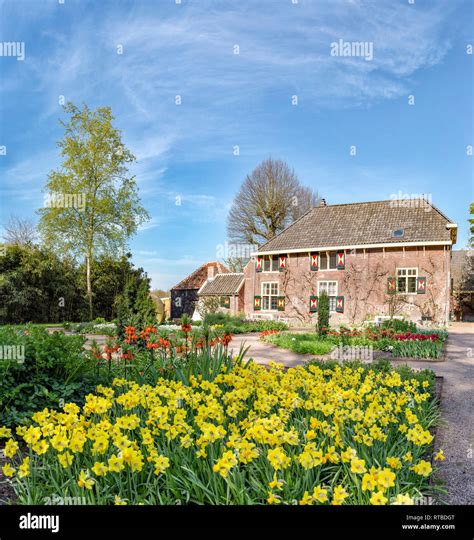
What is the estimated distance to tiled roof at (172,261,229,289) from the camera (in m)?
32.9

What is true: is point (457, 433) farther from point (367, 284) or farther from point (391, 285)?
point (367, 284)

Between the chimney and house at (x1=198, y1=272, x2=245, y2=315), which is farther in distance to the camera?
the chimney

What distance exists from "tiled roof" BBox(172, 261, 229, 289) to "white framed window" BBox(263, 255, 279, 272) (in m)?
7.94

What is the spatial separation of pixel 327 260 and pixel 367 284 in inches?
98.9

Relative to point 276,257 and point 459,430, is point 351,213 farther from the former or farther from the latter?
point 459,430

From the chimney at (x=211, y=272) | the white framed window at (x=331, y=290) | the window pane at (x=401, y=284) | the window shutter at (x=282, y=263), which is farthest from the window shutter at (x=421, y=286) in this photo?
the chimney at (x=211, y=272)

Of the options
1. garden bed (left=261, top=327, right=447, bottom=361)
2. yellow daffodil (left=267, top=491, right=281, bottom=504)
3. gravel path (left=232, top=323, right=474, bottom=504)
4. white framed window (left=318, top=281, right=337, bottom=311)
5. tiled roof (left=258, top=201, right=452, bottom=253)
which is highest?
tiled roof (left=258, top=201, right=452, bottom=253)

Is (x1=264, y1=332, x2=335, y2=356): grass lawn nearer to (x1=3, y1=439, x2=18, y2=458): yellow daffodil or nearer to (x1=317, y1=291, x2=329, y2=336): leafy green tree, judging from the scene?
(x1=317, y1=291, x2=329, y2=336): leafy green tree

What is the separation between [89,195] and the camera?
22844mm

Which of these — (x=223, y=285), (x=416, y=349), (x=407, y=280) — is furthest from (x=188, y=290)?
(x=416, y=349)

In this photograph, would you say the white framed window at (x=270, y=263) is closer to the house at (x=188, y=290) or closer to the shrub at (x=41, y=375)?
the house at (x=188, y=290)

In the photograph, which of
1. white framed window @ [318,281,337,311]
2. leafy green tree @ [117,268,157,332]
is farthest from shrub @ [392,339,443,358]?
white framed window @ [318,281,337,311]
